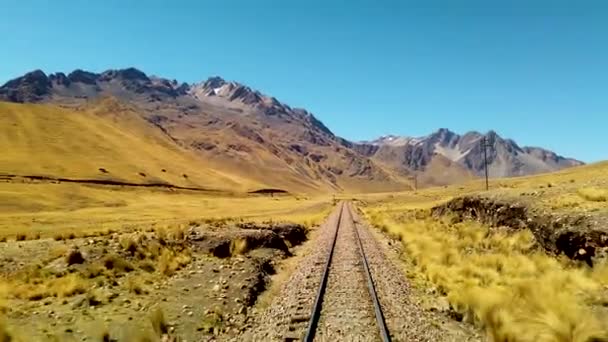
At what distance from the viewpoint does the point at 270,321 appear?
1232 cm

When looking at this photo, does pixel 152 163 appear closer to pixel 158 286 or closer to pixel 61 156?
pixel 61 156

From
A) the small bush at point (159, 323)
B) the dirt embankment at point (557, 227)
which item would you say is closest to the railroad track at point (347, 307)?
the small bush at point (159, 323)

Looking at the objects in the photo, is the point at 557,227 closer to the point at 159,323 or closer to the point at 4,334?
the point at 159,323

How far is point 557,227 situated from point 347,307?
10212mm

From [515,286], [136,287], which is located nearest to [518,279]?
[515,286]

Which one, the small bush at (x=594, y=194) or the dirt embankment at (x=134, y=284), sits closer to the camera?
the dirt embankment at (x=134, y=284)

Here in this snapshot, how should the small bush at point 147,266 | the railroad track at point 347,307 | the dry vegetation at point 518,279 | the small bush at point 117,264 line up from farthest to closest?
the small bush at point 147,266
the small bush at point 117,264
the railroad track at point 347,307
the dry vegetation at point 518,279

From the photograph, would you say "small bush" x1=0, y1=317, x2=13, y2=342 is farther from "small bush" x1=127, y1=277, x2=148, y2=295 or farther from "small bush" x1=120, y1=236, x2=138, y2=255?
"small bush" x1=120, y1=236, x2=138, y2=255

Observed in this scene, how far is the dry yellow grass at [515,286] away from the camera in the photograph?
1018 centimetres

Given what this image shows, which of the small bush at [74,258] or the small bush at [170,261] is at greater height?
the small bush at [74,258]

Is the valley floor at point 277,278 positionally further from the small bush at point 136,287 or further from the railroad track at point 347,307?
the railroad track at point 347,307

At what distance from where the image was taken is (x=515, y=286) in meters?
14.2

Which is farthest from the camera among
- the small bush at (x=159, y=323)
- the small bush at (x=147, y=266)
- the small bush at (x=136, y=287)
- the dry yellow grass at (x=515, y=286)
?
the small bush at (x=147, y=266)

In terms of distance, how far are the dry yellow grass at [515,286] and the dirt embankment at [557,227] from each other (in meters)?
0.49
